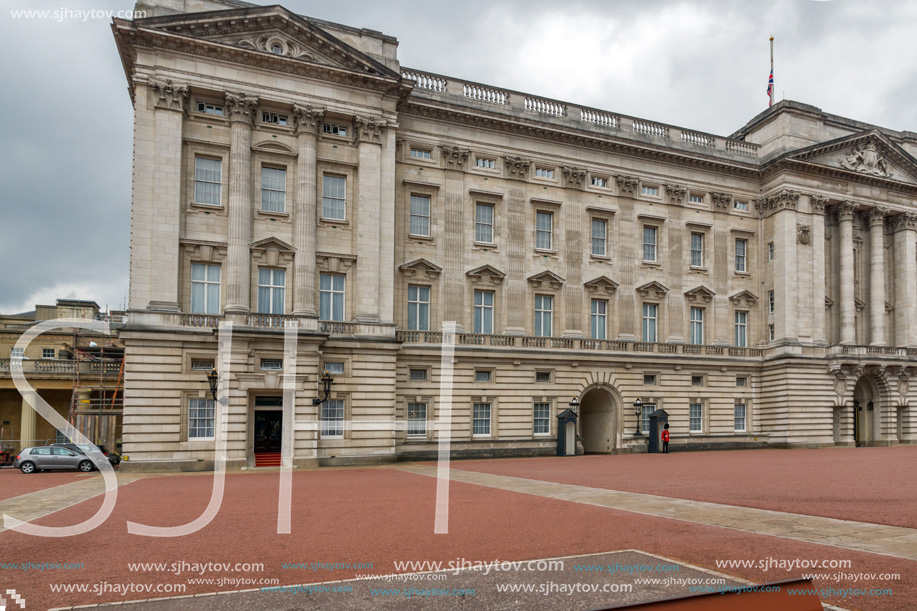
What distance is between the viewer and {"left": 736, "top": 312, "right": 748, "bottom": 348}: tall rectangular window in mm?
46250

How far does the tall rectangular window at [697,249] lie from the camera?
45188mm

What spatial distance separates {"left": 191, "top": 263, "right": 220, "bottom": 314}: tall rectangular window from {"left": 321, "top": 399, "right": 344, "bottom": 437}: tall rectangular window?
6913mm

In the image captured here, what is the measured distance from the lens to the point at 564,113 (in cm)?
4184

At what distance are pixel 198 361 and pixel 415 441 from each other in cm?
1187

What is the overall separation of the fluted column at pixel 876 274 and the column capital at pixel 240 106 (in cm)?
4362

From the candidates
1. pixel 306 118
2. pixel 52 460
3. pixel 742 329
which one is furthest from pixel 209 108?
pixel 742 329

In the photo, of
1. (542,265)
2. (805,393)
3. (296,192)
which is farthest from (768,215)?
(296,192)

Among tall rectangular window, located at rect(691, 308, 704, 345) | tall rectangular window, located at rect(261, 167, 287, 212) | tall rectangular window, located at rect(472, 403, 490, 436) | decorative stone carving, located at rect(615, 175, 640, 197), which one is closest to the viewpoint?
tall rectangular window, located at rect(261, 167, 287, 212)

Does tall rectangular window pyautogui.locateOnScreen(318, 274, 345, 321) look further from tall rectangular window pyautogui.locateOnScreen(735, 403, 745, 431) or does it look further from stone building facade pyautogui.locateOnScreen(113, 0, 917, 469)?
tall rectangular window pyautogui.locateOnScreen(735, 403, 745, 431)

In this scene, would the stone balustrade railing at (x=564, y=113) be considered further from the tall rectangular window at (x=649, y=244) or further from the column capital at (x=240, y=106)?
the column capital at (x=240, y=106)

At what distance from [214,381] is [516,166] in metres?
21.4

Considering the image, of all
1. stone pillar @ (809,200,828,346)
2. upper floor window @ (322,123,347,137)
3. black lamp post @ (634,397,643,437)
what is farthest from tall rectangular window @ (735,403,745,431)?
upper floor window @ (322,123,347,137)

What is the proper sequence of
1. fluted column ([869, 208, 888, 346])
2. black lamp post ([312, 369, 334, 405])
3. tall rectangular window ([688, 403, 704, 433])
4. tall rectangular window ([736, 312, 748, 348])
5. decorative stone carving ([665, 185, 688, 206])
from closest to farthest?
black lamp post ([312, 369, 334, 405]) → tall rectangular window ([688, 403, 704, 433]) → decorative stone carving ([665, 185, 688, 206]) → tall rectangular window ([736, 312, 748, 348]) → fluted column ([869, 208, 888, 346])

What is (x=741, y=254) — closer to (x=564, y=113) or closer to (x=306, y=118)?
(x=564, y=113)
